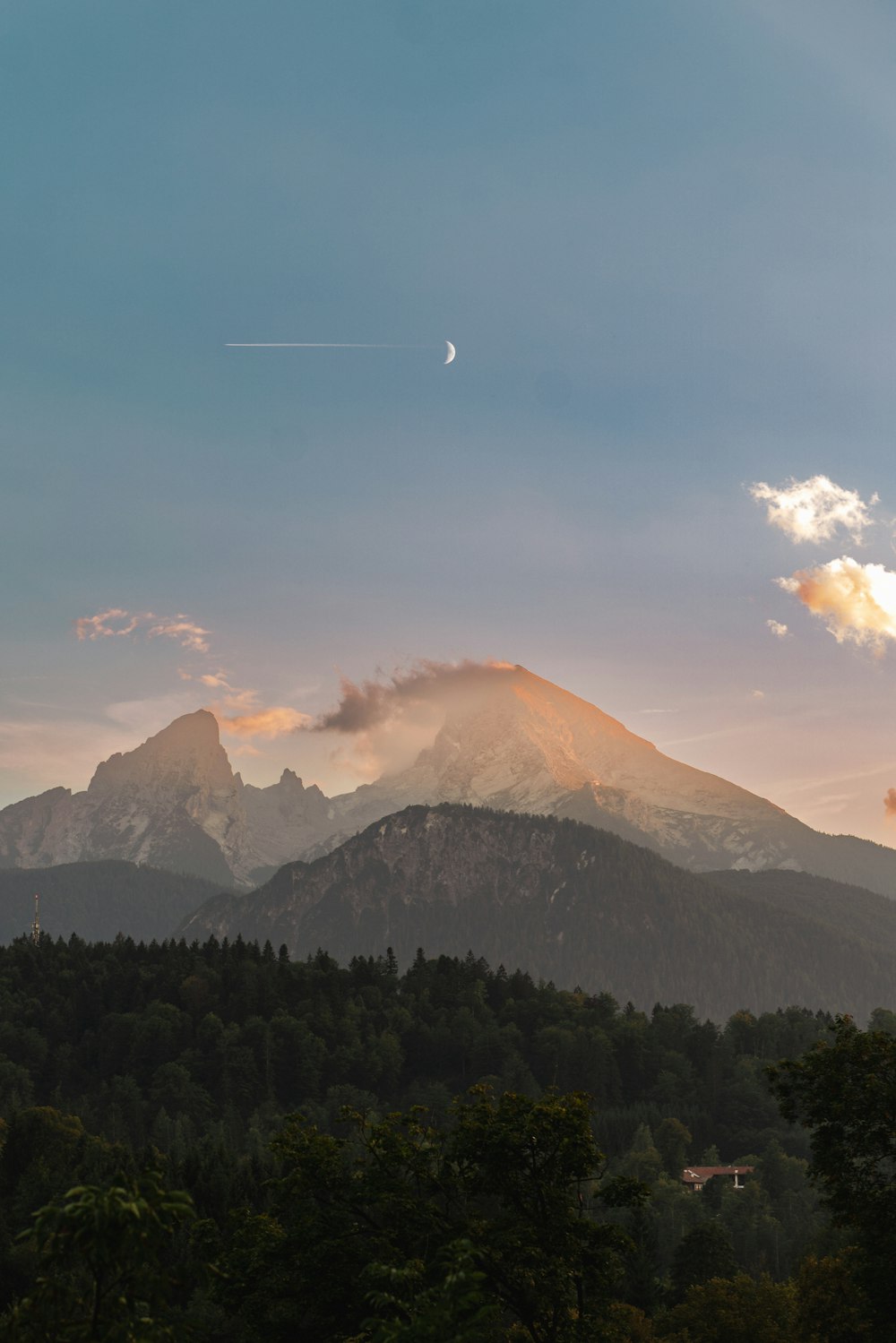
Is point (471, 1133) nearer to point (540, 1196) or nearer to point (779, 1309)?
point (540, 1196)

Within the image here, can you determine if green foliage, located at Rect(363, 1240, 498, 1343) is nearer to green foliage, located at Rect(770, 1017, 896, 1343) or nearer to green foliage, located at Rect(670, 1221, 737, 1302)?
green foliage, located at Rect(770, 1017, 896, 1343)

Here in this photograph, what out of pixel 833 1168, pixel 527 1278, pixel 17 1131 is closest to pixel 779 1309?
pixel 833 1168

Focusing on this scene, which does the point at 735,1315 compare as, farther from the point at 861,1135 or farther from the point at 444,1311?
the point at 444,1311

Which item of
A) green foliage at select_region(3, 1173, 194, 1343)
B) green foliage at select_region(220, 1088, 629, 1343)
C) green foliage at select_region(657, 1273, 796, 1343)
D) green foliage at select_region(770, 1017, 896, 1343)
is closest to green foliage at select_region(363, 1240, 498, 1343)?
green foliage at select_region(3, 1173, 194, 1343)

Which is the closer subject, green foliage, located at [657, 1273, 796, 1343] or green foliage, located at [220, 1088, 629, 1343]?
green foliage, located at [220, 1088, 629, 1343]

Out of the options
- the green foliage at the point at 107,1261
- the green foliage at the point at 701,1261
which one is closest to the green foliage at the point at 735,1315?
the green foliage at the point at 701,1261

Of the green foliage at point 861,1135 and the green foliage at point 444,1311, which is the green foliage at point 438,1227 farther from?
the green foliage at point 444,1311

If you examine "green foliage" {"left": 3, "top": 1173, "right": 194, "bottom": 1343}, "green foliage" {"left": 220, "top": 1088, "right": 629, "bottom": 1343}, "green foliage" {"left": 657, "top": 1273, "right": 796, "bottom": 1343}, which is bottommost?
"green foliage" {"left": 657, "top": 1273, "right": 796, "bottom": 1343}

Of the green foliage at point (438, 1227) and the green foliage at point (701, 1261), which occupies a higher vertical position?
the green foliage at point (438, 1227)

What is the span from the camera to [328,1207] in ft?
152

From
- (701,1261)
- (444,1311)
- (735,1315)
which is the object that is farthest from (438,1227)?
(701,1261)

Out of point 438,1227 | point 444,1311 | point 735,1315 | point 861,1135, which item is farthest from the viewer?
point 735,1315

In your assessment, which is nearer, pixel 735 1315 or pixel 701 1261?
pixel 735 1315

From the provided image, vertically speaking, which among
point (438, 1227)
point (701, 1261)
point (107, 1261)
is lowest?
point (701, 1261)
